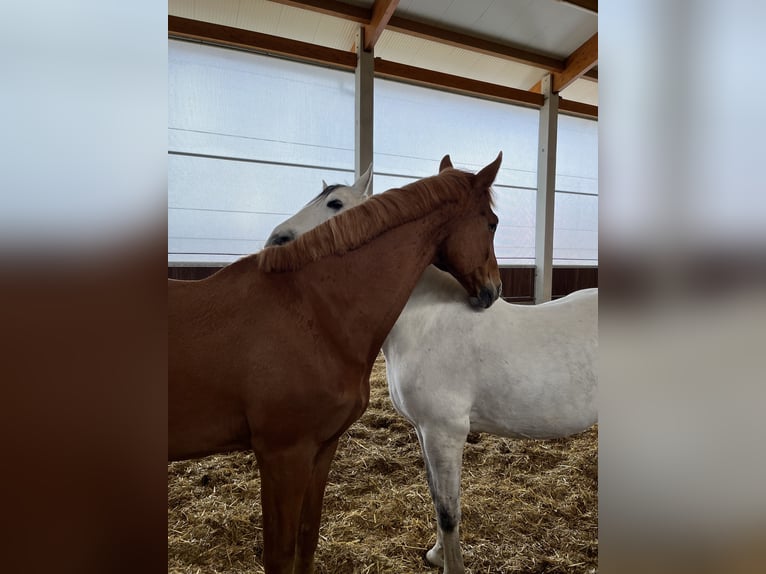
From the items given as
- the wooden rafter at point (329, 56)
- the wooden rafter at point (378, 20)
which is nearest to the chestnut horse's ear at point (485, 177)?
the wooden rafter at point (378, 20)

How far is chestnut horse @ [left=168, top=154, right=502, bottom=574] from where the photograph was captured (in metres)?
0.79

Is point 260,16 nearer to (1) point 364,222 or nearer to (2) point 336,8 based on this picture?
(2) point 336,8

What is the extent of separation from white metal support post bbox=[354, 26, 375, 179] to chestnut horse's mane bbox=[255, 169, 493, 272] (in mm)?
3337

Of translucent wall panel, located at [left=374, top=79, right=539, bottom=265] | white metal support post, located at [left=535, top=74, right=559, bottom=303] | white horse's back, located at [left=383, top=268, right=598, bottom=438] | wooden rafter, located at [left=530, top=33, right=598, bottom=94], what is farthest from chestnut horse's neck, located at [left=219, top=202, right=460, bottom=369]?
wooden rafter, located at [left=530, top=33, right=598, bottom=94]

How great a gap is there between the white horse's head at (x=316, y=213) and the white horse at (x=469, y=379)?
54 cm

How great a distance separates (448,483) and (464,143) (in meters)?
4.91

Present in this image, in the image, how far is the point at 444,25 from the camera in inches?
172

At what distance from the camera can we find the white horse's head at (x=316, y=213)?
5.02ft

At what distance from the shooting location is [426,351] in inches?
48.3

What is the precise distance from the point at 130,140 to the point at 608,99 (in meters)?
0.24

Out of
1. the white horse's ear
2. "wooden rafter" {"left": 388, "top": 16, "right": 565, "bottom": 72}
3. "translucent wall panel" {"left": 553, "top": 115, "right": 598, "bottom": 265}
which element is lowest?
the white horse's ear

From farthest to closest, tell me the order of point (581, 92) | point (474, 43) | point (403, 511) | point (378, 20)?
point (581, 92) < point (474, 43) < point (378, 20) < point (403, 511)

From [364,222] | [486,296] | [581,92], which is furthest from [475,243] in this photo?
[581,92]

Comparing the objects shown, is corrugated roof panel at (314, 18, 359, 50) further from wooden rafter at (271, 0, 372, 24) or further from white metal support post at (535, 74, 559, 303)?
white metal support post at (535, 74, 559, 303)
